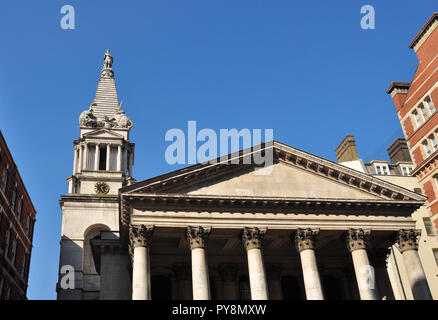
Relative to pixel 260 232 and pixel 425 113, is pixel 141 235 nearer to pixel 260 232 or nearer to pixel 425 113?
pixel 260 232

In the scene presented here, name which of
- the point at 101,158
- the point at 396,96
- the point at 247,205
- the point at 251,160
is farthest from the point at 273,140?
the point at 101,158

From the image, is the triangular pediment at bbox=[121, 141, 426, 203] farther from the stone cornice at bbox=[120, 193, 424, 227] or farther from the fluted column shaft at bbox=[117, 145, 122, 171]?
the fluted column shaft at bbox=[117, 145, 122, 171]

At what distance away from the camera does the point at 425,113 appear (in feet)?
124

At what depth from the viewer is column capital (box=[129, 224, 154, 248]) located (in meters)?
27.2

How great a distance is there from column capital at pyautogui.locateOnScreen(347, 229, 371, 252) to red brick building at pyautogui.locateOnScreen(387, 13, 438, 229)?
9.05 m

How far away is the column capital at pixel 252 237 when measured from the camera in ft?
92.9

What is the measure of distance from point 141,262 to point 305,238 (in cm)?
1004

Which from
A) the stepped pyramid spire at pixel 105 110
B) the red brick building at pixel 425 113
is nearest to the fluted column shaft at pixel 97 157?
the stepped pyramid spire at pixel 105 110

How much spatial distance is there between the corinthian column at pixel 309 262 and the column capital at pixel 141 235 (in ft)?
29.7

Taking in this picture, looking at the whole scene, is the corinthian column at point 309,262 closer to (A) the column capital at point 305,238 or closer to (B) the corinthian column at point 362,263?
(A) the column capital at point 305,238
